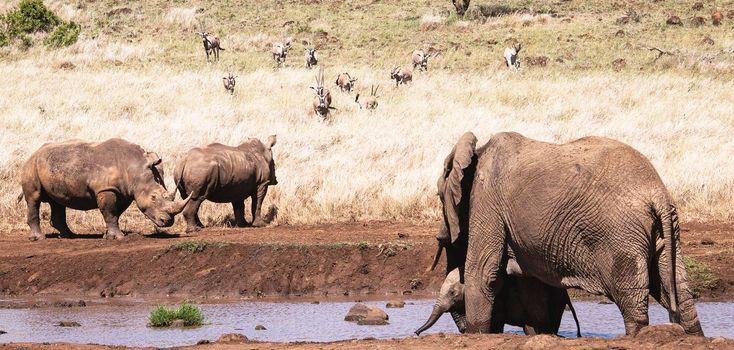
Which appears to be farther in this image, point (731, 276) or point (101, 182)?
point (101, 182)

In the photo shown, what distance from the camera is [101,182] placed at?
666 inches

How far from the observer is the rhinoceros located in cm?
1694

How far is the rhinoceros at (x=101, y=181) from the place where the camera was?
1694cm

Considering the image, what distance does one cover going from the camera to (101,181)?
1692cm

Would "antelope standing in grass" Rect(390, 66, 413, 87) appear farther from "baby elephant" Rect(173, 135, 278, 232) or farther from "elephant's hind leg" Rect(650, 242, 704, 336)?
"elephant's hind leg" Rect(650, 242, 704, 336)

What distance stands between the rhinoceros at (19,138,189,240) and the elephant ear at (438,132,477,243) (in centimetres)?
791

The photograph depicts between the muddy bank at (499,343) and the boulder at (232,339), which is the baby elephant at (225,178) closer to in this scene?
the boulder at (232,339)

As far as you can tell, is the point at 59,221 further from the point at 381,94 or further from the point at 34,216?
the point at 381,94

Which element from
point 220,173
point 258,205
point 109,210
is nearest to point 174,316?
point 109,210

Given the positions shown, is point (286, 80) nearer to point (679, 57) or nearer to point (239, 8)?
point (679, 57)

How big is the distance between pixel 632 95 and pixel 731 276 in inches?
632

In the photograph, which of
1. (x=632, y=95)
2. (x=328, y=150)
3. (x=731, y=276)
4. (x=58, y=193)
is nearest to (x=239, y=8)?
(x=632, y=95)

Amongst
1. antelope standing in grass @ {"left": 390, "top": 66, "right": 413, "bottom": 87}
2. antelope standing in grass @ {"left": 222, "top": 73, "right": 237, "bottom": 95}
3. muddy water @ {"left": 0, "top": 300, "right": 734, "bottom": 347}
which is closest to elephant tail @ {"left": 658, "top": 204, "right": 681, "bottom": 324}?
muddy water @ {"left": 0, "top": 300, "right": 734, "bottom": 347}

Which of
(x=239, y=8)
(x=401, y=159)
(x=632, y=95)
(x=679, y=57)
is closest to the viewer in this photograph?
(x=401, y=159)
